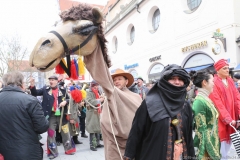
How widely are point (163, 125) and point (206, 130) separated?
3.95 ft

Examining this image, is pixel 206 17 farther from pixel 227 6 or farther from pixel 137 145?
pixel 137 145

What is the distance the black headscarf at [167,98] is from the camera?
1.87 m

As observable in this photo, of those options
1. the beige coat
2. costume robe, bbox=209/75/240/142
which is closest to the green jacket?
costume robe, bbox=209/75/240/142

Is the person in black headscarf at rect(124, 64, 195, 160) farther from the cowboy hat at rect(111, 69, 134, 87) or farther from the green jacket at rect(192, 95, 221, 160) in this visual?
the green jacket at rect(192, 95, 221, 160)

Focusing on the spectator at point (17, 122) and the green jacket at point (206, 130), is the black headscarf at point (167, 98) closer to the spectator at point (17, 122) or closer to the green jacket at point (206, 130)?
the green jacket at point (206, 130)

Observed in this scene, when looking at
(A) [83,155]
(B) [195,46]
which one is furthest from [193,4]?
(A) [83,155]

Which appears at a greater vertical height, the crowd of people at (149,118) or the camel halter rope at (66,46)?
the camel halter rope at (66,46)

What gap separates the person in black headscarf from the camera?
1.85 meters

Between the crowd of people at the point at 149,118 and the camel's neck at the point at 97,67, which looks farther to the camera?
the crowd of people at the point at 149,118

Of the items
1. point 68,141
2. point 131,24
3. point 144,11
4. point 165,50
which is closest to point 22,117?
point 68,141

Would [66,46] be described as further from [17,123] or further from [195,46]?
[195,46]

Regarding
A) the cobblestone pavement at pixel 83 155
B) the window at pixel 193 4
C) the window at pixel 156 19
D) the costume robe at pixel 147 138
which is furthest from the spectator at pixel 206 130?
the window at pixel 156 19

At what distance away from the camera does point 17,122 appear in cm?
264

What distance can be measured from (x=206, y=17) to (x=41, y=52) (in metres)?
11.2
